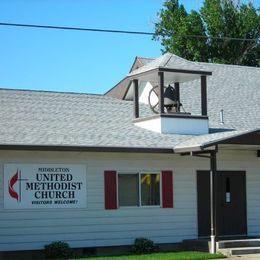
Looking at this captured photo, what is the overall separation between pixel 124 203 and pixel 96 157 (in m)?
1.66

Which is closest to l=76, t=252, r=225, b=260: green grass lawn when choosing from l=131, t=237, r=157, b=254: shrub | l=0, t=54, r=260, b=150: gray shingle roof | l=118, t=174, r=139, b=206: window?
l=131, t=237, r=157, b=254: shrub

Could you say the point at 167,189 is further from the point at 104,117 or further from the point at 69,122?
the point at 69,122

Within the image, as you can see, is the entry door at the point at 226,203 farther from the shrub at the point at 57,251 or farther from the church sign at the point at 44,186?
the shrub at the point at 57,251

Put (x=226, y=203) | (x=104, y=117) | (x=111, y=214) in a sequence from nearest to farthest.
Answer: (x=111, y=214) → (x=226, y=203) → (x=104, y=117)

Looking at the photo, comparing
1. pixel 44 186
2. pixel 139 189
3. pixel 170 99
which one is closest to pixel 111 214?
pixel 139 189

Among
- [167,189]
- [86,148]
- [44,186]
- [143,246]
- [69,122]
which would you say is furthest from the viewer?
[69,122]

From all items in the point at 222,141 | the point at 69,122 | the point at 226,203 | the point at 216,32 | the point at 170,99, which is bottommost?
the point at 226,203

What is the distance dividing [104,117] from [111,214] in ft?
12.8

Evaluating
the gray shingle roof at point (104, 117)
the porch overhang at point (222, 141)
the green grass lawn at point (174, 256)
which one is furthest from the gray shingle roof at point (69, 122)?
the green grass lawn at point (174, 256)

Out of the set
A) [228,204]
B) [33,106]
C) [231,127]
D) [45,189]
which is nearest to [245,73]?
[231,127]

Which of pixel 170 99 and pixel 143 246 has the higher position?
pixel 170 99

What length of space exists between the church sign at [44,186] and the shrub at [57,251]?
1.13 m

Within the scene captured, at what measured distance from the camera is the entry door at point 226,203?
2175 centimetres

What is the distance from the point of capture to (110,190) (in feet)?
66.1
